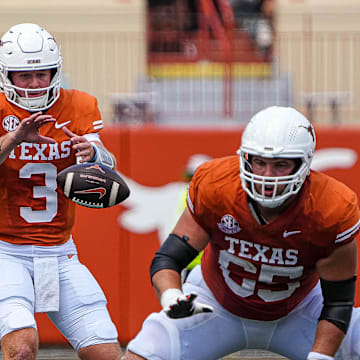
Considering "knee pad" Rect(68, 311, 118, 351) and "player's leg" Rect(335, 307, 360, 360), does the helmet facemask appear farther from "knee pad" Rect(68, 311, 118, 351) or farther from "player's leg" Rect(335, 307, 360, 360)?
"knee pad" Rect(68, 311, 118, 351)

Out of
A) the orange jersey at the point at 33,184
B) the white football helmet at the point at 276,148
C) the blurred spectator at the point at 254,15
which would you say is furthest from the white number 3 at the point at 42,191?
the blurred spectator at the point at 254,15

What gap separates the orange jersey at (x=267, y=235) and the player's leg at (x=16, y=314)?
0.92 metres

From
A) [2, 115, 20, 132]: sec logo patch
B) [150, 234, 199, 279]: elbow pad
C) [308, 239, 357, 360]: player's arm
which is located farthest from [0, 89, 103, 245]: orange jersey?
[308, 239, 357, 360]: player's arm

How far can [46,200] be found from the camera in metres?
4.37

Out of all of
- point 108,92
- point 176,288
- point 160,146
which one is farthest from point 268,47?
point 176,288

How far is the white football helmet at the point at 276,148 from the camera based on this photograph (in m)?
3.77

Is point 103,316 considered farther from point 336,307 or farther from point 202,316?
point 336,307

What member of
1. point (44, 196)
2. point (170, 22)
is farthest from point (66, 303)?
point (170, 22)

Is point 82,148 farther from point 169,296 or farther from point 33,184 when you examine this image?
point 169,296

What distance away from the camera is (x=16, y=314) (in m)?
4.04

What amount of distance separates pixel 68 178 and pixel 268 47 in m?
7.05

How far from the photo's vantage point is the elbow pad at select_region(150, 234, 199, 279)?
154 inches

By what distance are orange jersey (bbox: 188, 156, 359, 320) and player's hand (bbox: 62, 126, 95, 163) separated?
1.84 ft

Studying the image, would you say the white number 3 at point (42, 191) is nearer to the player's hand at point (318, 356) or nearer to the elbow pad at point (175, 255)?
the elbow pad at point (175, 255)
